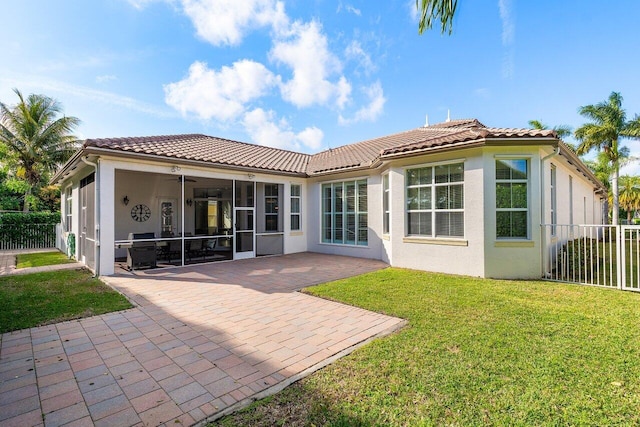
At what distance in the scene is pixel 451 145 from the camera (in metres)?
8.52

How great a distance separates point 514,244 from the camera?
27.3ft

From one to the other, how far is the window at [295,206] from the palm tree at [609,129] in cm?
2890

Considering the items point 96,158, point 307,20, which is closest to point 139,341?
point 96,158

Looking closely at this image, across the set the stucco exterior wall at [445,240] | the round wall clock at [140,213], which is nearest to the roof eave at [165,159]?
the round wall clock at [140,213]

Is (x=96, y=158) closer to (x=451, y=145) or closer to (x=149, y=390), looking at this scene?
(x=149, y=390)

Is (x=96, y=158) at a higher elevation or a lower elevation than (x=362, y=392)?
higher

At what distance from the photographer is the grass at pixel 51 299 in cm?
541

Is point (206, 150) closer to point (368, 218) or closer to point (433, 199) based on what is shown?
point (368, 218)

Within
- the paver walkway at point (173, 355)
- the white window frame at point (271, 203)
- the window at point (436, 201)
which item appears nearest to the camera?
the paver walkway at point (173, 355)

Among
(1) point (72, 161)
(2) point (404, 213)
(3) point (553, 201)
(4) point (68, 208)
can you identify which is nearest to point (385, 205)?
(2) point (404, 213)

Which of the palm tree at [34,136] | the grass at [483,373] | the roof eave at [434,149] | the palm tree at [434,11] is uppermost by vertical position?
the palm tree at [34,136]

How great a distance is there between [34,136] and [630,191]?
65.6m

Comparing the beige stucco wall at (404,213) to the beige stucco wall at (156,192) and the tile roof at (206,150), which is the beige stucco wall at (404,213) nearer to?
the beige stucco wall at (156,192)

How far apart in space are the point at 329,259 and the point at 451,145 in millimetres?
6273
